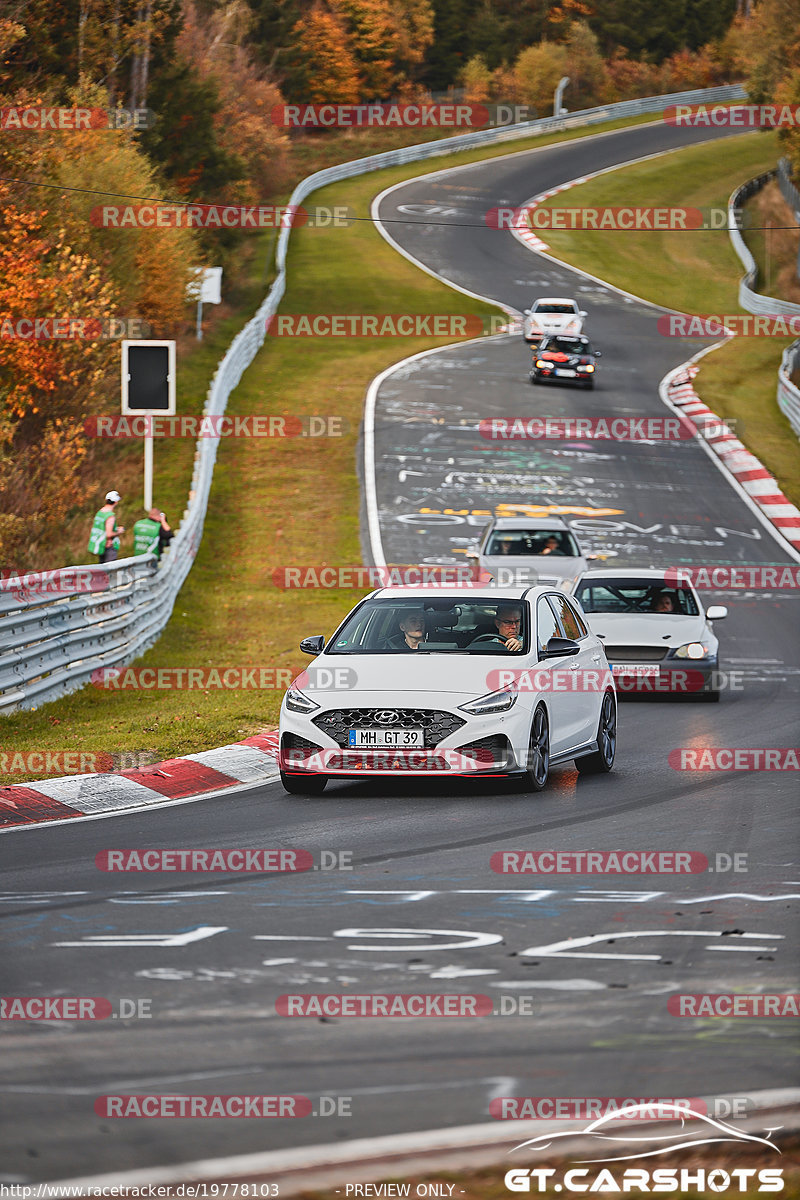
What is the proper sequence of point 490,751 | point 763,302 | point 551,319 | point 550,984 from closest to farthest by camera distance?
1. point 550,984
2. point 490,751
3. point 551,319
4. point 763,302

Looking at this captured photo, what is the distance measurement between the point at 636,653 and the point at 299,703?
323 inches

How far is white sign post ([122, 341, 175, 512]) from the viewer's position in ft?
74.3

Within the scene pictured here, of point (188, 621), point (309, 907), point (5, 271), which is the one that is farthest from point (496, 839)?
point (5, 271)

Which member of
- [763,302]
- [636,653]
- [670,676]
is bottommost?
[670,676]

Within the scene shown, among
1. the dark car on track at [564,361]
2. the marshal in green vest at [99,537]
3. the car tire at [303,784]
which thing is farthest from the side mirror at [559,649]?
the dark car on track at [564,361]

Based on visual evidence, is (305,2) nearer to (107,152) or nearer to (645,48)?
(645,48)

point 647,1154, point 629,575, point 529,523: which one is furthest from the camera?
point 529,523

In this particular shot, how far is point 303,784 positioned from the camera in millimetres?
12031

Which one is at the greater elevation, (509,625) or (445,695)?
(509,625)

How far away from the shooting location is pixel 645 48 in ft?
392

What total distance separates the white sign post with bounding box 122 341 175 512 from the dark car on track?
2487 cm

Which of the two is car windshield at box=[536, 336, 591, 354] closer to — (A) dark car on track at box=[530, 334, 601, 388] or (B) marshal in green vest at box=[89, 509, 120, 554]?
(A) dark car on track at box=[530, 334, 601, 388]

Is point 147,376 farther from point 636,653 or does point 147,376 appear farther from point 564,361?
point 564,361

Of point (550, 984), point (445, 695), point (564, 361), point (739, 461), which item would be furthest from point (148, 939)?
point (564, 361)
